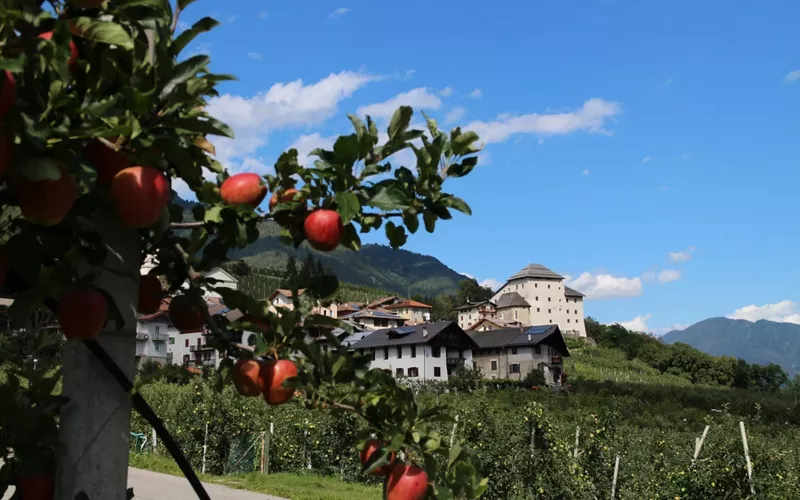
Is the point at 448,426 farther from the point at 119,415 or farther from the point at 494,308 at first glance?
the point at 494,308

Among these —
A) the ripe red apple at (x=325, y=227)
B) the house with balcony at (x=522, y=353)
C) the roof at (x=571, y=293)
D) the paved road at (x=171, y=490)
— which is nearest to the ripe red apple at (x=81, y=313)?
the ripe red apple at (x=325, y=227)

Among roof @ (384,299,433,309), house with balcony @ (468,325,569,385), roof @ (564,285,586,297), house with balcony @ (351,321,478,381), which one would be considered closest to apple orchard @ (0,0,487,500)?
house with balcony @ (351,321,478,381)

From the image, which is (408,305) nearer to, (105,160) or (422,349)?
(422,349)

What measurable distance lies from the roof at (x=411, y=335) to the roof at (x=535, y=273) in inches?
1776

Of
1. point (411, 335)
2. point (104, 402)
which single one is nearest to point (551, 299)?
point (411, 335)

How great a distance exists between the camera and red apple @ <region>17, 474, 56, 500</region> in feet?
3.53

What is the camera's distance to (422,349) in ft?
161

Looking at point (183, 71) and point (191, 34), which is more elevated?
point (191, 34)

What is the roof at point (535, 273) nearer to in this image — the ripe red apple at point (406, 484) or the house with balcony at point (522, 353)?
the house with balcony at point (522, 353)

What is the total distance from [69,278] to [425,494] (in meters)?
0.71

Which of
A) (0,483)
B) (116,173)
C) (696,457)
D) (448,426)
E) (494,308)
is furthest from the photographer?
(494,308)

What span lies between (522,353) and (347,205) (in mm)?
55823

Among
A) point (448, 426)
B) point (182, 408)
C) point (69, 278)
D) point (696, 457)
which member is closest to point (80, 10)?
point (69, 278)

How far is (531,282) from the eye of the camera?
95188 mm
